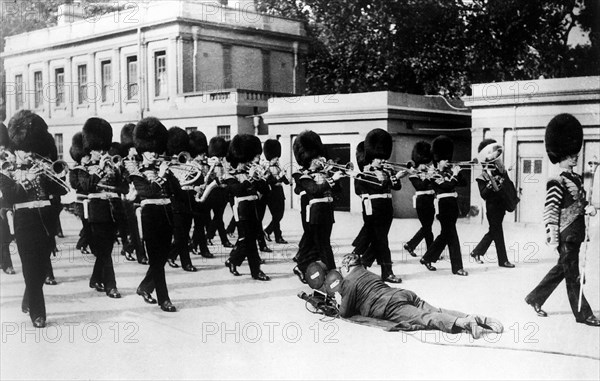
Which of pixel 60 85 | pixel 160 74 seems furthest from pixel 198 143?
pixel 60 85

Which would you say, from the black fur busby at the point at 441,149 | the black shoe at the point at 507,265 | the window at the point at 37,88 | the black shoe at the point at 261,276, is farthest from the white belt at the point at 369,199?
the window at the point at 37,88

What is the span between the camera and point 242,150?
324 inches

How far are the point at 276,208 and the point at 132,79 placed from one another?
129 inches

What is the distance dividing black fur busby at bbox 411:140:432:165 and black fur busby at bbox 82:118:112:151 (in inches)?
148

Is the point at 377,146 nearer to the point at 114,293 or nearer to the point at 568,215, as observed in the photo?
the point at 568,215

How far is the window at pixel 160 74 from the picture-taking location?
23.3 ft

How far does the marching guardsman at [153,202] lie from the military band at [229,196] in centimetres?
1

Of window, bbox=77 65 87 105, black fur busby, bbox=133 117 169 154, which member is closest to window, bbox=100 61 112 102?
window, bbox=77 65 87 105

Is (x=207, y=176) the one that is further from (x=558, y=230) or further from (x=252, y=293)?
(x=558, y=230)

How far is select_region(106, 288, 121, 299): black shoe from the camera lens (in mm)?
6805

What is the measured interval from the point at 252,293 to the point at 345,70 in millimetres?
8265

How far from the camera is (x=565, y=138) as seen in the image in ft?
19.4

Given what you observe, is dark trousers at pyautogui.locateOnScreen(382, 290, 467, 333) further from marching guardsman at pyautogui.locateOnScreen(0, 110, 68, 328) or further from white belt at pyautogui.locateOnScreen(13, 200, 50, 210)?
white belt at pyautogui.locateOnScreen(13, 200, 50, 210)

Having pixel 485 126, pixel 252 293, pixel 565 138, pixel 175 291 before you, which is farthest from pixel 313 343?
pixel 485 126
